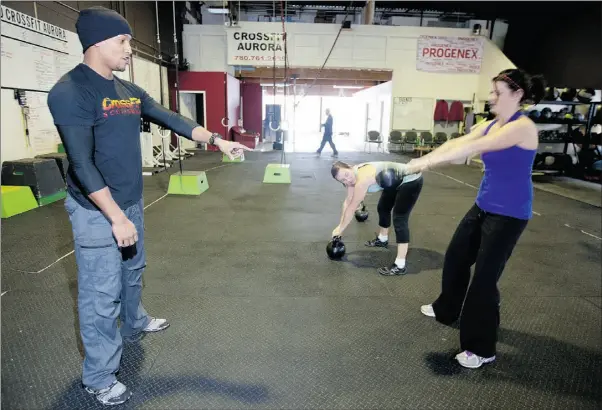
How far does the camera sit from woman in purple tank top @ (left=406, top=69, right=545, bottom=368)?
1634mm

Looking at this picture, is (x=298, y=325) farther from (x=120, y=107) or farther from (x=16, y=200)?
(x=16, y=200)

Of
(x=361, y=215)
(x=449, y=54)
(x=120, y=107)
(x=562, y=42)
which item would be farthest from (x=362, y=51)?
(x=120, y=107)

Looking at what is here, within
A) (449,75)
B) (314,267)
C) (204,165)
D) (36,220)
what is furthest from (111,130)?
(449,75)

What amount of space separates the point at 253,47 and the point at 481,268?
1126 centimetres

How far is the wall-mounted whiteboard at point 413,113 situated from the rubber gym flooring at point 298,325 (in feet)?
27.6

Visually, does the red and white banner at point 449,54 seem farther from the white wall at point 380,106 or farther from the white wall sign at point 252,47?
the white wall sign at point 252,47

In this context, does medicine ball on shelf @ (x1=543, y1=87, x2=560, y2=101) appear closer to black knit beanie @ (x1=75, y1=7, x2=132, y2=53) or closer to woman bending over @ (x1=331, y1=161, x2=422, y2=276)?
woman bending over @ (x1=331, y1=161, x2=422, y2=276)

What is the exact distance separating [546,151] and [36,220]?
9.46 metres

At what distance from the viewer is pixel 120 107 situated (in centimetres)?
156

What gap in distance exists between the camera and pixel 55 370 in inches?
75.0

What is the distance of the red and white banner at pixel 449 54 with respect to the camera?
39.0 feet

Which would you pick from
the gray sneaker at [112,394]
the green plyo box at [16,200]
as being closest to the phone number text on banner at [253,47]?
the green plyo box at [16,200]

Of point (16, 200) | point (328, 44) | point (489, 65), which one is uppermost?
point (328, 44)

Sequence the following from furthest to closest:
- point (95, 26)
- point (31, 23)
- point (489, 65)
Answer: point (489, 65) < point (31, 23) < point (95, 26)
